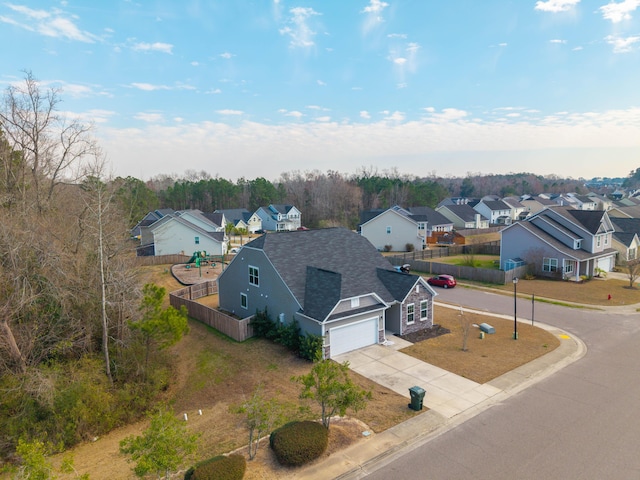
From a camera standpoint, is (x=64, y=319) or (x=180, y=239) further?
(x=180, y=239)

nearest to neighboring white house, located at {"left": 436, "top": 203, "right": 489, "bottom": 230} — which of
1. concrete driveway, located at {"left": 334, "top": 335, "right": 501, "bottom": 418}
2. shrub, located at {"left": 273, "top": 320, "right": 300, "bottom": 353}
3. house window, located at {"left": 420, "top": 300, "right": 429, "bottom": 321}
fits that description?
house window, located at {"left": 420, "top": 300, "right": 429, "bottom": 321}

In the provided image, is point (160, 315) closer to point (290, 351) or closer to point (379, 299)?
point (290, 351)

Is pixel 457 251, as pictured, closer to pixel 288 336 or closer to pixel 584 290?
pixel 584 290

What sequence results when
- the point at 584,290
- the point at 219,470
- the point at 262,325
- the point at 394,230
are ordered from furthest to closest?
the point at 394,230, the point at 584,290, the point at 262,325, the point at 219,470

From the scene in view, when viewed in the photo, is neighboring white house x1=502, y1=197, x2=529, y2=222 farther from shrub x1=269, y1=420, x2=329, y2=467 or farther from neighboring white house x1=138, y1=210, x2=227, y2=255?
shrub x1=269, y1=420, x2=329, y2=467

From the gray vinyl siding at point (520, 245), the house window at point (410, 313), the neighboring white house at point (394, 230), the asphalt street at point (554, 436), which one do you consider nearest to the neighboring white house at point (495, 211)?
the neighboring white house at point (394, 230)

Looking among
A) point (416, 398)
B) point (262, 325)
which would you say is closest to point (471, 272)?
point (262, 325)

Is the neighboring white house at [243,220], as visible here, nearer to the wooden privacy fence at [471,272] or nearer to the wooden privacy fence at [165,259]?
the wooden privacy fence at [165,259]
